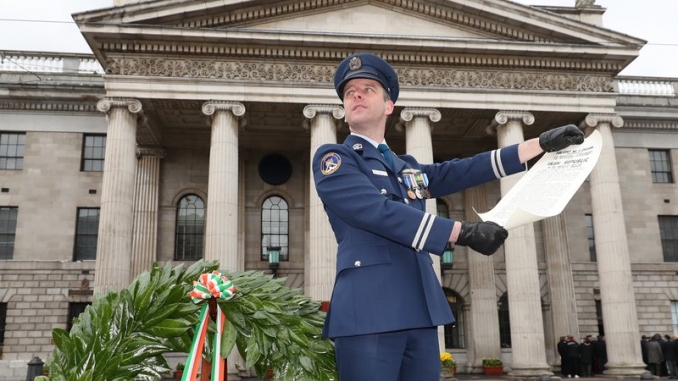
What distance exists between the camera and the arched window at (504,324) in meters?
27.6

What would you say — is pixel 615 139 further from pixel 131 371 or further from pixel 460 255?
pixel 131 371

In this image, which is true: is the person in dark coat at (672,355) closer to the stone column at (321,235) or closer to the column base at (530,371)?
the column base at (530,371)

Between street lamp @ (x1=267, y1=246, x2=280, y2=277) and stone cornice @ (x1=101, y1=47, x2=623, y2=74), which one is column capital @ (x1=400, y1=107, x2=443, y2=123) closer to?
stone cornice @ (x1=101, y1=47, x2=623, y2=74)

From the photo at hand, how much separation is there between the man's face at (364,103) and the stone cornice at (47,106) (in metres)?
25.9

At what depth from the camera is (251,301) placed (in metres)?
3.66

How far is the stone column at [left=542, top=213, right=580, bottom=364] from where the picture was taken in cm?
2634

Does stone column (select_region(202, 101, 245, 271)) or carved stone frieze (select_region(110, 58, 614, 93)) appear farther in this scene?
carved stone frieze (select_region(110, 58, 614, 93))

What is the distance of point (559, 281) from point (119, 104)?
62.6 feet

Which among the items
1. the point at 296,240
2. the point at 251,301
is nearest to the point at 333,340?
the point at 251,301


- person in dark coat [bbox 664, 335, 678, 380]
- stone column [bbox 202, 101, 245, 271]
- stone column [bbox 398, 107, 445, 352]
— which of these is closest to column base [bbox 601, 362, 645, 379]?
person in dark coat [bbox 664, 335, 678, 380]

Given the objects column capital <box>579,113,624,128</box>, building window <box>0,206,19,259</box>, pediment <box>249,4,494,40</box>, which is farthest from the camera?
building window <box>0,206,19,259</box>

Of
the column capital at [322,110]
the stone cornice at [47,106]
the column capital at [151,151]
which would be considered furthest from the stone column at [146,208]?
the column capital at [322,110]

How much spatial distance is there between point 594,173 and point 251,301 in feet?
72.3

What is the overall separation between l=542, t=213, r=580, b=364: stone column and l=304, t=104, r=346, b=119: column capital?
1062 centimetres
